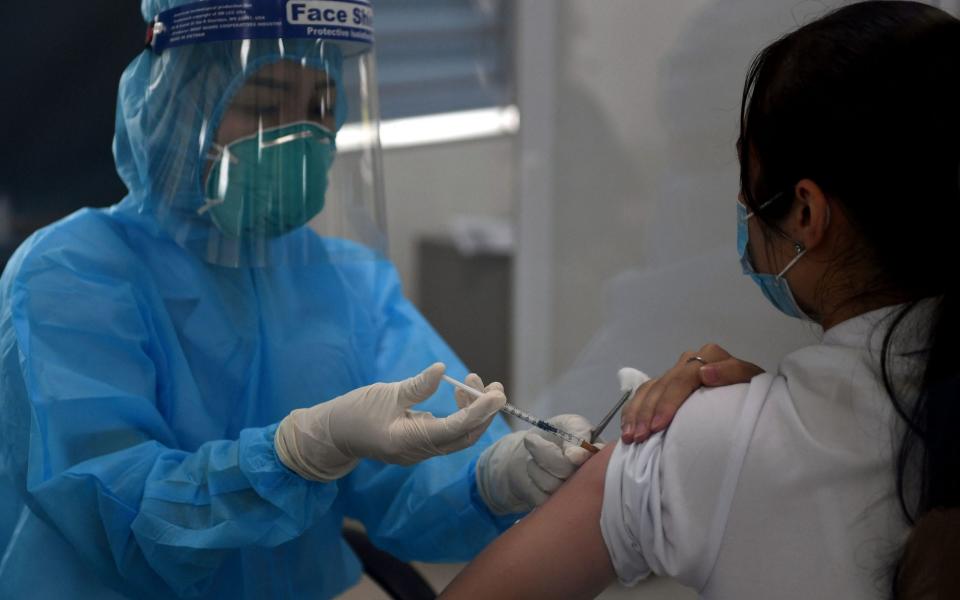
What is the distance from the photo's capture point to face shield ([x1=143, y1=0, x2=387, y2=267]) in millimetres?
1234

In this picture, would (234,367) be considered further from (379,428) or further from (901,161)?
(901,161)

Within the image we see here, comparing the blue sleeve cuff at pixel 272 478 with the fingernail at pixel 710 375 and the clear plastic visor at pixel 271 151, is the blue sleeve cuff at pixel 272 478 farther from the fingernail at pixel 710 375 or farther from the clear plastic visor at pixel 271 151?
the fingernail at pixel 710 375

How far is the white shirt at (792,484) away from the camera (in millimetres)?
910

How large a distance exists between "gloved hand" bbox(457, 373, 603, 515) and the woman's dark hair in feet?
1.23

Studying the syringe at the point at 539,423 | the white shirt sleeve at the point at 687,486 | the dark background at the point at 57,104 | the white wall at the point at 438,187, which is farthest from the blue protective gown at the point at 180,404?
the white wall at the point at 438,187

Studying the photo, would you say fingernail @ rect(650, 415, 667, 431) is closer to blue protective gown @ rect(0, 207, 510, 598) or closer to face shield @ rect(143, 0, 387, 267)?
blue protective gown @ rect(0, 207, 510, 598)

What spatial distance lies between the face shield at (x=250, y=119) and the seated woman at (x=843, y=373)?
61cm

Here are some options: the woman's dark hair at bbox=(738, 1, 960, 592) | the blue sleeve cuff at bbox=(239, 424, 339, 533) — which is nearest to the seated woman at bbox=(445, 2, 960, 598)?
the woman's dark hair at bbox=(738, 1, 960, 592)

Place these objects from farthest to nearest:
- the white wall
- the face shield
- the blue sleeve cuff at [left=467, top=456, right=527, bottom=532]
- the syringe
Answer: the white wall
the blue sleeve cuff at [left=467, top=456, right=527, bottom=532]
the face shield
the syringe

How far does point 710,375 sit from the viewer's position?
1008mm

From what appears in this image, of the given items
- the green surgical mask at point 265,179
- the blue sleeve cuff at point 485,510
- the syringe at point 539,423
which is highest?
the green surgical mask at point 265,179

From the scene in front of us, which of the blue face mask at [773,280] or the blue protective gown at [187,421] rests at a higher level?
the blue face mask at [773,280]

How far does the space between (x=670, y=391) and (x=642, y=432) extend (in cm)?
6

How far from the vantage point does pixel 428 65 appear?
12.3 ft
